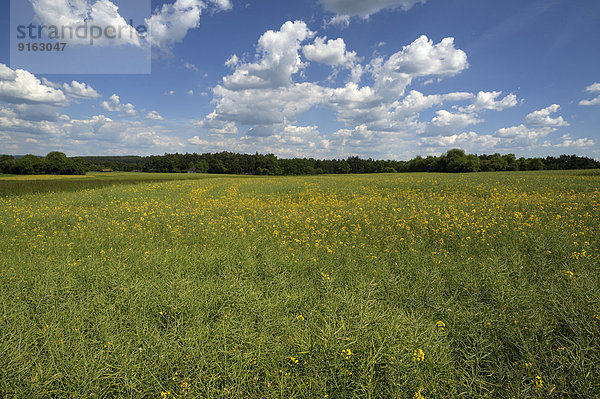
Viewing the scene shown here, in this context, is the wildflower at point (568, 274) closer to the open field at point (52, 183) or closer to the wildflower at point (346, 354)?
the wildflower at point (346, 354)

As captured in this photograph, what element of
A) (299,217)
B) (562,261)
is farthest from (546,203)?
(299,217)

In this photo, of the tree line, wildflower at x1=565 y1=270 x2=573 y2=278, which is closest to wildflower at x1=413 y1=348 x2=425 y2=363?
wildflower at x1=565 y1=270 x2=573 y2=278

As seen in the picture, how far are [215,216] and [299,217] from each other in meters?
3.72

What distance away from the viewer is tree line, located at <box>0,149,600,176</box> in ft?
224

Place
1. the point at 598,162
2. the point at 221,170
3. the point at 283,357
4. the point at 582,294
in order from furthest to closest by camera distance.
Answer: the point at 221,170 < the point at 598,162 < the point at 582,294 < the point at 283,357

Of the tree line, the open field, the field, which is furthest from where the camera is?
the tree line

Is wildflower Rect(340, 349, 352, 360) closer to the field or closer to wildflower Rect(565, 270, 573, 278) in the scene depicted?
the field

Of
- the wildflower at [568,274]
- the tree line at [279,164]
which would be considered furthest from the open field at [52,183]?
the wildflower at [568,274]

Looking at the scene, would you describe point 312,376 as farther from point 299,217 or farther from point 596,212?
point 596,212

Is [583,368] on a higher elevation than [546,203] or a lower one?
lower

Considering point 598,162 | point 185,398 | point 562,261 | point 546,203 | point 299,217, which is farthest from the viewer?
point 598,162

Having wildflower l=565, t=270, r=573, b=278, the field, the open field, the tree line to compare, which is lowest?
the field

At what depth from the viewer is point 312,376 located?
2.65 meters

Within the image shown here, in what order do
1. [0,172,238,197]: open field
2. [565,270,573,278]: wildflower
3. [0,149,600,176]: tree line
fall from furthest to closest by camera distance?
[0,149,600,176]: tree line
[0,172,238,197]: open field
[565,270,573,278]: wildflower
